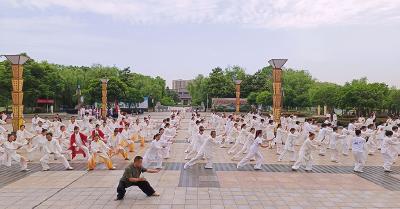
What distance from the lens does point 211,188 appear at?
10.1 metres

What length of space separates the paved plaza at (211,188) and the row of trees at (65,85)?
36384 mm

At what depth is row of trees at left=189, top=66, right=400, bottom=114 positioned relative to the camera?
38594mm

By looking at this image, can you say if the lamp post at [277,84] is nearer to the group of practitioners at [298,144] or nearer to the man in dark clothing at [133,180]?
the group of practitioners at [298,144]

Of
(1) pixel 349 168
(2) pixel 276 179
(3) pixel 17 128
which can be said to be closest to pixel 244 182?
(2) pixel 276 179

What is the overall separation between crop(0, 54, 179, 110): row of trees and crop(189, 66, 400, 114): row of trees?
1442 centimetres

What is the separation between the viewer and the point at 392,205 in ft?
29.1

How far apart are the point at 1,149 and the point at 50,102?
154ft

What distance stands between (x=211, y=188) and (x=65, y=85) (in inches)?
2015

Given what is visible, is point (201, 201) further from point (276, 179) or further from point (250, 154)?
point (250, 154)

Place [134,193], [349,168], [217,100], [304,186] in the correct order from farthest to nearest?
[217,100]
[349,168]
[304,186]
[134,193]

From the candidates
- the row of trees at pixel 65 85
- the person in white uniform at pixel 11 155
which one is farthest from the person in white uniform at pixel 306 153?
the row of trees at pixel 65 85

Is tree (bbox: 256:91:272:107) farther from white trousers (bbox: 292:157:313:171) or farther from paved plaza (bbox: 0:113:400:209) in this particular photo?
white trousers (bbox: 292:157:313:171)

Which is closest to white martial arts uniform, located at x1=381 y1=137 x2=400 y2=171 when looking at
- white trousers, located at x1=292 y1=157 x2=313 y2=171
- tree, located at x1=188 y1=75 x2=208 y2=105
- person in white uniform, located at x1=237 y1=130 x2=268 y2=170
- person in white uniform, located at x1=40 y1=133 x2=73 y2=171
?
white trousers, located at x1=292 y1=157 x2=313 y2=171

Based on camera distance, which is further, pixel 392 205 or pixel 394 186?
pixel 394 186
